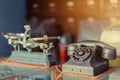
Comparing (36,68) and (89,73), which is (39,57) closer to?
(36,68)

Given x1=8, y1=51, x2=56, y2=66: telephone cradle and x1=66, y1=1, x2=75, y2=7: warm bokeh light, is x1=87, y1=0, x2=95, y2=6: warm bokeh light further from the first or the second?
x1=8, y1=51, x2=56, y2=66: telephone cradle

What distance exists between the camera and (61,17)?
351cm

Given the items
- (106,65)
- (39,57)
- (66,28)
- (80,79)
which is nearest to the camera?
(80,79)

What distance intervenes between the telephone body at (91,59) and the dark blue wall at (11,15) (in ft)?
7.66

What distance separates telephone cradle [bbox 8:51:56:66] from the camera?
139cm

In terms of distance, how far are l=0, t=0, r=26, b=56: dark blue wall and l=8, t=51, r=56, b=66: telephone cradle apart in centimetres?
204

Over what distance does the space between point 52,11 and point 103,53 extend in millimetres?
2369

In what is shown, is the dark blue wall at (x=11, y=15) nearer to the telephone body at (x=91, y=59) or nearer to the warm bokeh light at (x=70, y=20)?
the warm bokeh light at (x=70, y=20)

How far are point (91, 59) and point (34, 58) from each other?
351mm

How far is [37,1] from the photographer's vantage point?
366 centimetres

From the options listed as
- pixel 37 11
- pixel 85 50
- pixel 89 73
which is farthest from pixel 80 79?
pixel 37 11

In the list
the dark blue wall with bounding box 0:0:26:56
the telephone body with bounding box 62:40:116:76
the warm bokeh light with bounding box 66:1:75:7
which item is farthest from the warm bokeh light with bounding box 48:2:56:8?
the telephone body with bounding box 62:40:116:76

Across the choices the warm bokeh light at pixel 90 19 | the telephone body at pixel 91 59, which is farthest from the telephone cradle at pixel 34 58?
the warm bokeh light at pixel 90 19

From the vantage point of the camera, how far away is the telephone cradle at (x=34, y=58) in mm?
1392
